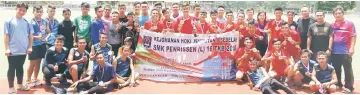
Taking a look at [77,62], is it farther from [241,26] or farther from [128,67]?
[241,26]

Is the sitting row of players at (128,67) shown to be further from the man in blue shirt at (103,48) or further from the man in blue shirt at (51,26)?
the man in blue shirt at (51,26)

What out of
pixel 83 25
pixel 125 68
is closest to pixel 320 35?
pixel 125 68

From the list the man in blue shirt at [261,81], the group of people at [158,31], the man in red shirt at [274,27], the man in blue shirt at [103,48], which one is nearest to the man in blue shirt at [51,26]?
the group of people at [158,31]

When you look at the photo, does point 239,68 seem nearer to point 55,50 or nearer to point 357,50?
point 55,50

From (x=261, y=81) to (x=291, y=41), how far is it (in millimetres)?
1221

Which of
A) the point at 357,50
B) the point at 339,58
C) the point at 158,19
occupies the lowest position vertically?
the point at 357,50

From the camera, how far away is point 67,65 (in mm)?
6531

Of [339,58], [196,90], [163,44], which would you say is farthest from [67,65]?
[339,58]

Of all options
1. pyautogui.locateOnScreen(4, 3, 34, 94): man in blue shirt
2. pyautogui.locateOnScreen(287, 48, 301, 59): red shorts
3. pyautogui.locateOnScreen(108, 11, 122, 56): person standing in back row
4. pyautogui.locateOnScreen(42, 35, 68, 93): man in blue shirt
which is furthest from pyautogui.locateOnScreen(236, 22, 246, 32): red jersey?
pyautogui.locateOnScreen(4, 3, 34, 94): man in blue shirt

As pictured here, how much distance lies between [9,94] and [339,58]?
18.4ft

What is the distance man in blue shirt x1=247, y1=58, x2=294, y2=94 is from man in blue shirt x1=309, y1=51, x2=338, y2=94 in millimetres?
553

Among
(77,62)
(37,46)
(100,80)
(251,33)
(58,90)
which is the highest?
(251,33)

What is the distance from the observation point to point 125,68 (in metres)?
6.71

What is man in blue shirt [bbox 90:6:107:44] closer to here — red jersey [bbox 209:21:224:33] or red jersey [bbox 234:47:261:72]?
red jersey [bbox 209:21:224:33]
